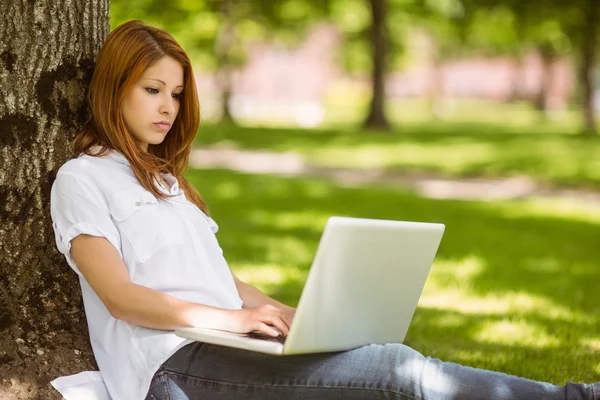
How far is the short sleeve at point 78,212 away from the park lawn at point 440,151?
12.7m

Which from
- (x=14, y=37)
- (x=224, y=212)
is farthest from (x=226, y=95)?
(x=14, y=37)

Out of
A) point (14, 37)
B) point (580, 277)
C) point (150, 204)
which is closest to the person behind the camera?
point (150, 204)

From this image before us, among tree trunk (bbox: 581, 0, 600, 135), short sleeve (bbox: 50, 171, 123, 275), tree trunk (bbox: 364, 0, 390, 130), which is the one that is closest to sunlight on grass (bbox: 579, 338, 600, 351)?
short sleeve (bbox: 50, 171, 123, 275)

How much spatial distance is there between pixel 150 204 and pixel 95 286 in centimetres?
33

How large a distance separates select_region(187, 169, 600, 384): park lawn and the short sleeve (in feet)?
7.99

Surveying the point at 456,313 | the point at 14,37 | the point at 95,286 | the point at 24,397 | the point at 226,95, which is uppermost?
the point at 14,37

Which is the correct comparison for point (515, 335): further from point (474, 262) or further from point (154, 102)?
point (154, 102)

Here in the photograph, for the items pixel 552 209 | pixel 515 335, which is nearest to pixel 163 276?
pixel 515 335

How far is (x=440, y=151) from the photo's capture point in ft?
61.9

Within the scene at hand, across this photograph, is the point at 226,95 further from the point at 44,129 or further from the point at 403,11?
the point at 44,129

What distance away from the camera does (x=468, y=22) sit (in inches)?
1248

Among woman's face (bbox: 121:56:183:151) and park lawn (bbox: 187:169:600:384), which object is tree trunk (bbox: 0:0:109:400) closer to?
woman's face (bbox: 121:56:183:151)

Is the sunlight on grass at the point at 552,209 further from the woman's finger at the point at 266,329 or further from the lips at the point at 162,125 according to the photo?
the woman's finger at the point at 266,329

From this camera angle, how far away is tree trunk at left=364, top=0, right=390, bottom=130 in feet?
84.6
